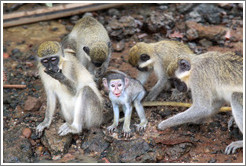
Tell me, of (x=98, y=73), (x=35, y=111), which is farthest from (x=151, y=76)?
(x=35, y=111)

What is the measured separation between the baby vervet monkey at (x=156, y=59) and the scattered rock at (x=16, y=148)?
8.71 ft

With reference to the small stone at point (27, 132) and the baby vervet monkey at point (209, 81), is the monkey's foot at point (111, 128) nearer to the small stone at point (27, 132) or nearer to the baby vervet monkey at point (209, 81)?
the baby vervet monkey at point (209, 81)

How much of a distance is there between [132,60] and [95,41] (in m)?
1.07

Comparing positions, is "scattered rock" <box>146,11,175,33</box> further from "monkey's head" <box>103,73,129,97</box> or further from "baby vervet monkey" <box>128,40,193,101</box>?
"monkey's head" <box>103,73,129,97</box>

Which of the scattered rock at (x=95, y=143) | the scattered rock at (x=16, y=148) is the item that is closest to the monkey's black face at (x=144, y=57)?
the scattered rock at (x=95, y=143)

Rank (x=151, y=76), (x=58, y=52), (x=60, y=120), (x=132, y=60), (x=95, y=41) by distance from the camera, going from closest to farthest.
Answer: (x=58, y=52)
(x=60, y=120)
(x=132, y=60)
(x=95, y=41)
(x=151, y=76)

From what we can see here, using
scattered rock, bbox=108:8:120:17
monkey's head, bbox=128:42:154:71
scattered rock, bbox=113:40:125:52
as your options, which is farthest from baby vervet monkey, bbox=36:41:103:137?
scattered rock, bbox=108:8:120:17

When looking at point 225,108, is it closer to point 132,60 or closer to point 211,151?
point 211,151

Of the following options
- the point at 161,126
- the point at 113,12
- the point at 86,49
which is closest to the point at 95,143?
the point at 161,126

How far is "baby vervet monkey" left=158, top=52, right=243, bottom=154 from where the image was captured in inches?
263

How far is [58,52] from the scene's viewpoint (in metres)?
6.77

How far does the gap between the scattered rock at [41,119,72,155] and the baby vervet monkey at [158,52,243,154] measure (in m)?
1.86

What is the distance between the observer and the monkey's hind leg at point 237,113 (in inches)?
248

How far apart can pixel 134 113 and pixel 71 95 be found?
1.41 meters
